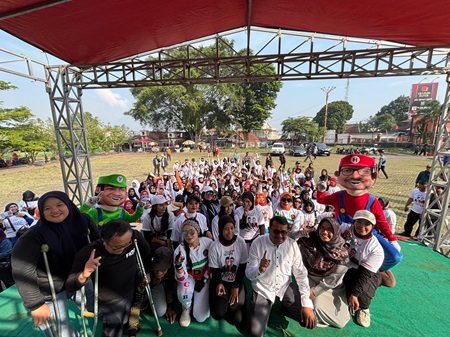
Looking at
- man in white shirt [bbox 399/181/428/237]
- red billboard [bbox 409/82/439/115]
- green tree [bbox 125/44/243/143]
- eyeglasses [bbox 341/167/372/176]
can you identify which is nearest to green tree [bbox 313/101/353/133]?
red billboard [bbox 409/82/439/115]

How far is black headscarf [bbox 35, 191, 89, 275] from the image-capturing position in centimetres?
187

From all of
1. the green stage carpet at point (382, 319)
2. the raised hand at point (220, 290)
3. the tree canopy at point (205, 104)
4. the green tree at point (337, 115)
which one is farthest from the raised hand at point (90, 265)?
the green tree at point (337, 115)

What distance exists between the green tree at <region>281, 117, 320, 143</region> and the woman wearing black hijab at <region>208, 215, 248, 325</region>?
42.1 meters

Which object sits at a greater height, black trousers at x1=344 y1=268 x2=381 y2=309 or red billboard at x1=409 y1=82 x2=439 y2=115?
red billboard at x1=409 y1=82 x2=439 y2=115

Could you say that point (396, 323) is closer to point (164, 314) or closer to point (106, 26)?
point (164, 314)

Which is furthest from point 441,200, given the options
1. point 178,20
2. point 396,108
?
point 396,108

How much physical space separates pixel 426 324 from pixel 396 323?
0.38 meters

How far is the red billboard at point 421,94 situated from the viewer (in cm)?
4838

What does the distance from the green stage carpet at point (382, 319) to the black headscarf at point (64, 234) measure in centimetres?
138

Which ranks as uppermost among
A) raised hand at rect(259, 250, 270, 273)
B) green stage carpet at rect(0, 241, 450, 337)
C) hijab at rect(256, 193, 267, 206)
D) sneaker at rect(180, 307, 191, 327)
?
raised hand at rect(259, 250, 270, 273)

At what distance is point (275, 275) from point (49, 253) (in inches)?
95.4

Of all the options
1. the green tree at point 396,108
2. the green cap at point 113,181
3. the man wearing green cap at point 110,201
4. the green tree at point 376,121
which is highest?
the green tree at point 396,108

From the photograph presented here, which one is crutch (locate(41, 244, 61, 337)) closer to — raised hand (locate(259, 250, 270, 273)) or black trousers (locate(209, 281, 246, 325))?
black trousers (locate(209, 281, 246, 325))

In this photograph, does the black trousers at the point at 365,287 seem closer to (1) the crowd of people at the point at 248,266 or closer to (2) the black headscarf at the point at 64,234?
(1) the crowd of people at the point at 248,266
